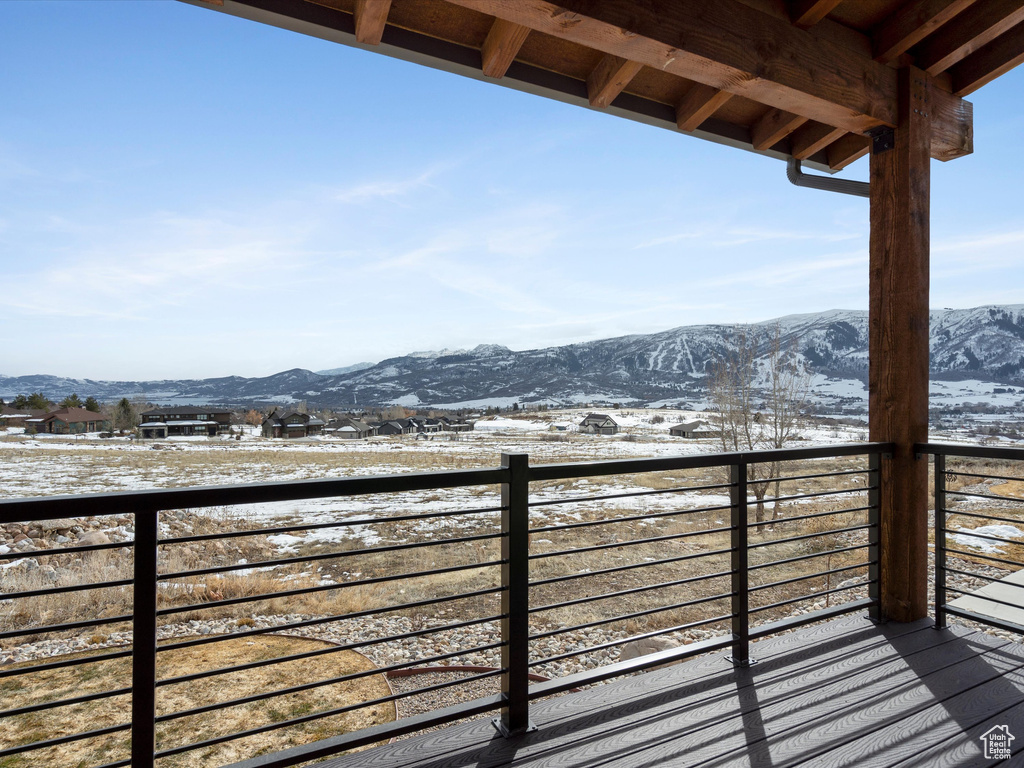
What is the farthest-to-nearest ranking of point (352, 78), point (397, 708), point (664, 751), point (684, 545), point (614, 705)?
1. point (684, 545)
2. point (352, 78)
3. point (397, 708)
4. point (614, 705)
5. point (664, 751)

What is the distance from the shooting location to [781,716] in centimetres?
173

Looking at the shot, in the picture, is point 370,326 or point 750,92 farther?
point 370,326

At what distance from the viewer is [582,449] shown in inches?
677

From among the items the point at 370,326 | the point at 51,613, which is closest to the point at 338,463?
the point at 51,613

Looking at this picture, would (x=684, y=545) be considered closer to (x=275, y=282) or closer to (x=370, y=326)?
(x=275, y=282)

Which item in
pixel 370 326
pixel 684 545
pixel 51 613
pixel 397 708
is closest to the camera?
pixel 397 708

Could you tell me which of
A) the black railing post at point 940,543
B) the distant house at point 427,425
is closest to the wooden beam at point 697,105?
the black railing post at point 940,543

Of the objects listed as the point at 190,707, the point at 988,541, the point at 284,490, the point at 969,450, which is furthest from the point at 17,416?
the point at 988,541

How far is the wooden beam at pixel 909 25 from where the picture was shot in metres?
2.05

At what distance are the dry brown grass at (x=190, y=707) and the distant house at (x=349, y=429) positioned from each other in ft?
65.4

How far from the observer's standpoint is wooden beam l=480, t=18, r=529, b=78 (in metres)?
1.75

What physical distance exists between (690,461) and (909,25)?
6.62 ft

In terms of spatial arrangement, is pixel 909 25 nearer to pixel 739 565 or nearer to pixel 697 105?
pixel 697 105

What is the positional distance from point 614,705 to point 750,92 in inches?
92.9
